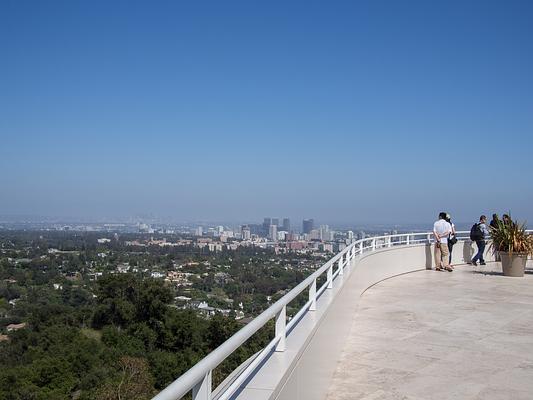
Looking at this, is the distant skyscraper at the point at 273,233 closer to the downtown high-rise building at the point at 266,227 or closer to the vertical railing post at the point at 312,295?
the downtown high-rise building at the point at 266,227

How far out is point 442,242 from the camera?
16.8 m

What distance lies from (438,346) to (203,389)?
6.13 metres

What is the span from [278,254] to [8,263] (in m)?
39.1

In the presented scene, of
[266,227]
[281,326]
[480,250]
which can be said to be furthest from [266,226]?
[281,326]

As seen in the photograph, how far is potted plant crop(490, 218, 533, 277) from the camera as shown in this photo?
1599 cm

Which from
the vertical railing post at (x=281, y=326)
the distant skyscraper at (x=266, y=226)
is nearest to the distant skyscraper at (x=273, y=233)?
the distant skyscraper at (x=266, y=226)

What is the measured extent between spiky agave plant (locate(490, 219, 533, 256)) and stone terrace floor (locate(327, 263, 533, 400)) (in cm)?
306

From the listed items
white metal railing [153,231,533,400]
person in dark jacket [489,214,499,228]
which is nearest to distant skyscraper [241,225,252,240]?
person in dark jacket [489,214,499,228]

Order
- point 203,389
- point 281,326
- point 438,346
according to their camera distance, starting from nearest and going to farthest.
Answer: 1. point 203,389
2. point 281,326
3. point 438,346

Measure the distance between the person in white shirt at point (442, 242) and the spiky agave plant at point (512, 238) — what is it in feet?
4.88

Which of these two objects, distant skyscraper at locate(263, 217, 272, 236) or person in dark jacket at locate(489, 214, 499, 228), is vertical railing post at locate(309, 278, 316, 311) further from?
distant skyscraper at locate(263, 217, 272, 236)

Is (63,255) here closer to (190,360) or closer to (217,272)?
(217,272)

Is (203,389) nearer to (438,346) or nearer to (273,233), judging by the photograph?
(438,346)

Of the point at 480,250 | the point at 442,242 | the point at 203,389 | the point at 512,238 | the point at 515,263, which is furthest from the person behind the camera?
the point at 480,250
